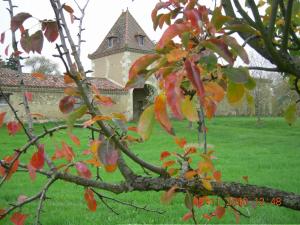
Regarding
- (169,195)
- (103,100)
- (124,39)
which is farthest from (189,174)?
(124,39)

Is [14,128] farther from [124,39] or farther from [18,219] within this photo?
[124,39]

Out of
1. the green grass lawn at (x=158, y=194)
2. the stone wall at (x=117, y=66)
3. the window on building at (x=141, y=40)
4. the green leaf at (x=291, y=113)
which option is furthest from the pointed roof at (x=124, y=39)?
the green leaf at (x=291, y=113)

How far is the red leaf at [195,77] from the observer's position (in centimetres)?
61

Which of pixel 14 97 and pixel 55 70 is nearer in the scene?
pixel 14 97

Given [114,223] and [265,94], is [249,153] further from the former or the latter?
[265,94]

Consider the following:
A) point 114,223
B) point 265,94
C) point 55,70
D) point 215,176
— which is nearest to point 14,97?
point 114,223

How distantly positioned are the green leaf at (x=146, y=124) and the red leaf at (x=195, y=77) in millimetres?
123

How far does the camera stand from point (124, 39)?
23516 millimetres

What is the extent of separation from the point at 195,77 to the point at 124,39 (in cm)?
2339

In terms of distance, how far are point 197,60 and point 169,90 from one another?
111 millimetres

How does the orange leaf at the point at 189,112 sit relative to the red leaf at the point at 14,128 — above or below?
above

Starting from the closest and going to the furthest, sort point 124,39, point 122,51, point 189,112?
point 189,112 < point 122,51 < point 124,39

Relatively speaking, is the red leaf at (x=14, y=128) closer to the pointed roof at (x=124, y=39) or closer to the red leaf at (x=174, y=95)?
the red leaf at (x=174, y=95)

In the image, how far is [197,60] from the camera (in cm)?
71
